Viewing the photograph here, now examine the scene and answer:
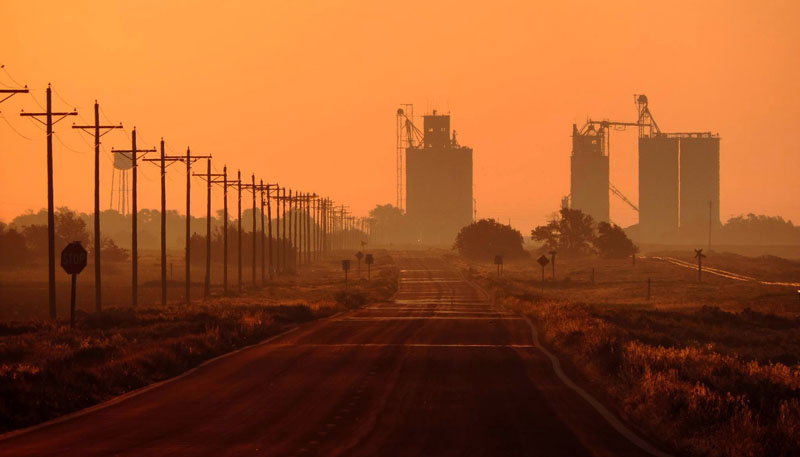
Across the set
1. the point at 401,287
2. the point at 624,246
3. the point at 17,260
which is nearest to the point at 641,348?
the point at 401,287

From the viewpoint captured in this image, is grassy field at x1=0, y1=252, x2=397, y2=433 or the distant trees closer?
grassy field at x1=0, y1=252, x2=397, y2=433

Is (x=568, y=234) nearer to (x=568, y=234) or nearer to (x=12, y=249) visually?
(x=568, y=234)

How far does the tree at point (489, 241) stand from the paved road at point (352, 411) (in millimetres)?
149517

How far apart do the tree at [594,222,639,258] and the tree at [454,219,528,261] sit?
2375 centimetres

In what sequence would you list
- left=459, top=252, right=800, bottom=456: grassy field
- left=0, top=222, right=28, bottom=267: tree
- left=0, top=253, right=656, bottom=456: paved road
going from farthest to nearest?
1. left=0, top=222, right=28, bottom=267: tree
2. left=459, top=252, right=800, bottom=456: grassy field
3. left=0, top=253, right=656, bottom=456: paved road

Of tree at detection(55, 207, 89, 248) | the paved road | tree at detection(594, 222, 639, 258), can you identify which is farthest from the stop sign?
tree at detection(594, 222, 639, 258)

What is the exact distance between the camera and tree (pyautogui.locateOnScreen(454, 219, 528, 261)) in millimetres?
179375

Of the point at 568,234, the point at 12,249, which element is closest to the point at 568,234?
the point at 568,234

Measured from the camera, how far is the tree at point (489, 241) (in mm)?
179375

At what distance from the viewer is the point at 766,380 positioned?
18.2 meters

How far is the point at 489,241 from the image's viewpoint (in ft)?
592

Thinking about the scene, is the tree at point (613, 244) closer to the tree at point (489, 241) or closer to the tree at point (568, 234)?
the tree at point (568, 234)

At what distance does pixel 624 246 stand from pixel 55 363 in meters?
140

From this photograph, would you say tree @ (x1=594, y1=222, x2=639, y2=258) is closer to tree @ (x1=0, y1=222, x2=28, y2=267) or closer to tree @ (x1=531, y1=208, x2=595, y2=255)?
tree @ (x1=531, y1=208, x2=595, y2=255)
